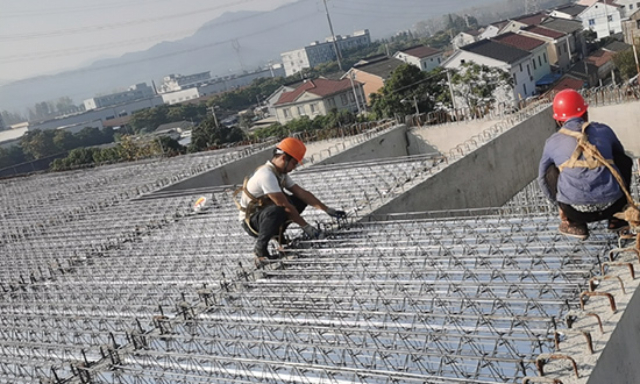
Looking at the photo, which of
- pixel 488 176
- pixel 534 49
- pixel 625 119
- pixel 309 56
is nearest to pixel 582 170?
pixel 488 176

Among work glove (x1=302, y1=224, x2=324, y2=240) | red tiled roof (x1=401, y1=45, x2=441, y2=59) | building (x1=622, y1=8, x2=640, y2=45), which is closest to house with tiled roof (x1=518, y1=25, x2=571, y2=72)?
building (x1=622, y1=8, x2=640, y2=45)

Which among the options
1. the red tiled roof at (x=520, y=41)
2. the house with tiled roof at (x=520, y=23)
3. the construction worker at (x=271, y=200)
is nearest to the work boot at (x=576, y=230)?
the construction worker at (x=271, y=200)

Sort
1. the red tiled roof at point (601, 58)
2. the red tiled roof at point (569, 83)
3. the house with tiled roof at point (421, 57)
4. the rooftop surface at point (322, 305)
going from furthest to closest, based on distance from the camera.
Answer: the house with tiled roof at point (421, 57) < the red tiled roof at point (601, 58) < the red tiled roof at point (569, 83) < the rooftop surface at point (322, 305)

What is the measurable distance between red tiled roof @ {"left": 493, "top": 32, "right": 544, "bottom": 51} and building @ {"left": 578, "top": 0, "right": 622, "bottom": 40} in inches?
840

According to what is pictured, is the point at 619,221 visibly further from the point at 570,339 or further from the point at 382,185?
the point at 382,185

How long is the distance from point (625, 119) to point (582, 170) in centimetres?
1092

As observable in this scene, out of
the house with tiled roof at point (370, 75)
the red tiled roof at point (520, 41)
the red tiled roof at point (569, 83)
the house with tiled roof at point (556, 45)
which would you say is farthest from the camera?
the house with tiled roof at point (370, 75)

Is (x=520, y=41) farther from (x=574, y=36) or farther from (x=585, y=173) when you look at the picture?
(x=585, y=173)

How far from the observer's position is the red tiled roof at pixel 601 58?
46.0 m

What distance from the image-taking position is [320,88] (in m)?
54.2

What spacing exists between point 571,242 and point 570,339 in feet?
5.23

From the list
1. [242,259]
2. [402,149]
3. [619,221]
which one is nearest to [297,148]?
[242,259]

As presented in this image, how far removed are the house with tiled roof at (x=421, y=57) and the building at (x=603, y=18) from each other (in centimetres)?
1669

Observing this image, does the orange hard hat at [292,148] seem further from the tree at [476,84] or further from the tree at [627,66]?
the tree at [627,66]
